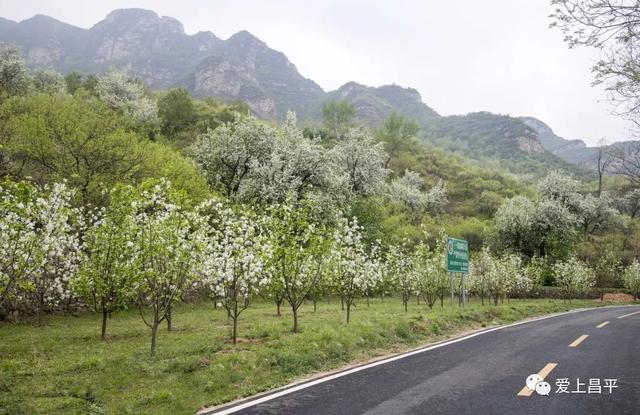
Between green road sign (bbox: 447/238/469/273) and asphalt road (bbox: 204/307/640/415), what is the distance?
1160 centimetres

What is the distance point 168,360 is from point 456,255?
20.7 meters

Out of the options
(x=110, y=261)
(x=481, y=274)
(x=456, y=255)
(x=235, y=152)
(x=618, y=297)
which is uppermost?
(x=235, y=152)

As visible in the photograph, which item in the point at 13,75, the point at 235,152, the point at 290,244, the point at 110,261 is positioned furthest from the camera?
the point at 13,75

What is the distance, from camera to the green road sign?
1112 inches

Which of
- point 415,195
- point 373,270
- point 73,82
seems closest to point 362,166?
point 373,270

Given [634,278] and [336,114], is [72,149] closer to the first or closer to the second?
[634,278]

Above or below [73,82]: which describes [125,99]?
below

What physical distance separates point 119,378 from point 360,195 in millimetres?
47793

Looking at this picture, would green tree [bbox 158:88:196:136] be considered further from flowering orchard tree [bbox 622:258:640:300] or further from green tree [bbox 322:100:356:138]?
flowering orchard tree [bbox 622:258:640:300]

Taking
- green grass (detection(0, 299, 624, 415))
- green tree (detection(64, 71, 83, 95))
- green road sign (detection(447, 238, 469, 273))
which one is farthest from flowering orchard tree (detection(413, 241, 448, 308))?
green tree (detection(64, 71, 83, 95))

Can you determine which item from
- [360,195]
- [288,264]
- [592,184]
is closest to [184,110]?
[360,195]

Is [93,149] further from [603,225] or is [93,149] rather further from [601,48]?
[603,225]

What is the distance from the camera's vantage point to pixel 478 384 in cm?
1036

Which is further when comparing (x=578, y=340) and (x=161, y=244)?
(x=578, y=340)
